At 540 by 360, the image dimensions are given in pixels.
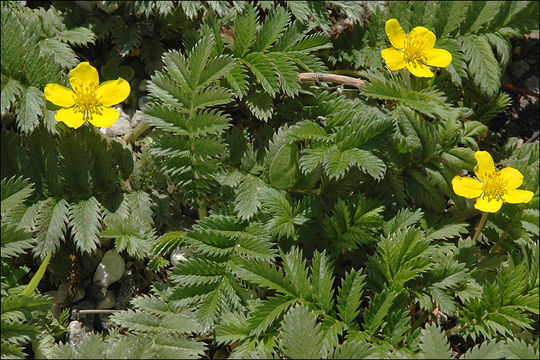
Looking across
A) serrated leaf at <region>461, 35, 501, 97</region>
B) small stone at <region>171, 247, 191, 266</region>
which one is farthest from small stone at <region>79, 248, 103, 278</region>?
serrated leaf at <region>461, 35, 501, 97</region>

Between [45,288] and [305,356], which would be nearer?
[305,356]

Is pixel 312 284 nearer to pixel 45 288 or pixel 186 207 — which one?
pixel 186 207

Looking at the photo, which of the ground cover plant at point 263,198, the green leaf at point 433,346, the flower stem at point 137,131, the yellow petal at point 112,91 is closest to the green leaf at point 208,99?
the ground cover plant at point 263,198

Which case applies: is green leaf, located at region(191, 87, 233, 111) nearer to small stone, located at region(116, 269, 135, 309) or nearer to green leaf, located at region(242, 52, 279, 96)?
green leaf, located at region(242, 52, 279, 96)

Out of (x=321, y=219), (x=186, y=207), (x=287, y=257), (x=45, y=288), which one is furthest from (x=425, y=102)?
(x=45, y=288)

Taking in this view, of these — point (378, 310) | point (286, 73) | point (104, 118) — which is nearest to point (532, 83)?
point (286, 73)

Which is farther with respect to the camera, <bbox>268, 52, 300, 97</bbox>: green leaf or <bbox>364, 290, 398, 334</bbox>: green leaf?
<bbox>268, 52, 300, 97</bbox>: green leaf
